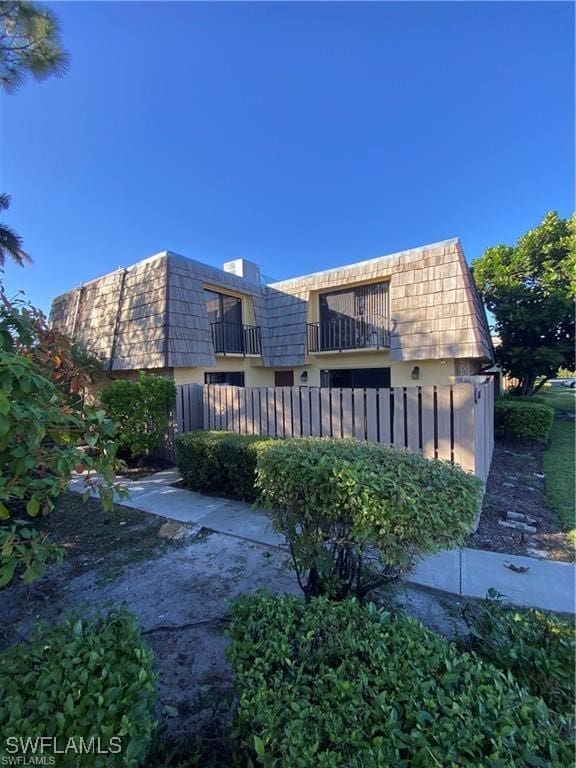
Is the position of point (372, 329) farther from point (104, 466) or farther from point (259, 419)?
point (104, 466)

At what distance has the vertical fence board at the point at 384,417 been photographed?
4973 millimetres

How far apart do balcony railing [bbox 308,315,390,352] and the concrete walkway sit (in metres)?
8.37

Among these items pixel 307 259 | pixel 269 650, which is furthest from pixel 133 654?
pixel 307 259

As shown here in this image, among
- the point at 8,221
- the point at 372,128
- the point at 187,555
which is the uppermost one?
the point at 372,128

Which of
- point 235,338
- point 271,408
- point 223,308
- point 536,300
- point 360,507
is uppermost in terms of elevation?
point 536,300

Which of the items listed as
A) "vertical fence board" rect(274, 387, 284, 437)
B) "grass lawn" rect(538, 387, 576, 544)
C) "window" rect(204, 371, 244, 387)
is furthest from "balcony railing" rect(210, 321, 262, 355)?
"grass lawn" rect(538, 387, 576, 544)

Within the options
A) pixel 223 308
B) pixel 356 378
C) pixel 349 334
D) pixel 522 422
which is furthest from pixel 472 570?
pixel 223 308

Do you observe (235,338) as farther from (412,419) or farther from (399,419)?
(412,419)

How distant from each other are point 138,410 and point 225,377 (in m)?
5.43

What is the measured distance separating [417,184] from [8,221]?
13083 mm

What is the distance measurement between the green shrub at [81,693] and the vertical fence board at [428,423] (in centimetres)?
410

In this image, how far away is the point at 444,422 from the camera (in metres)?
4.50

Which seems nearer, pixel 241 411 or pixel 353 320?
pixel 241 411

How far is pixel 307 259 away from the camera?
18.3 meters
